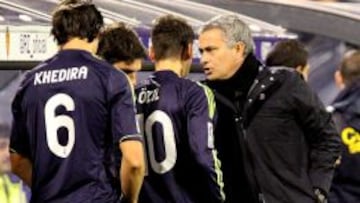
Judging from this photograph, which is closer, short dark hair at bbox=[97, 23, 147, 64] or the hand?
short dark hair at bbox=[97, 23, 147, 64]

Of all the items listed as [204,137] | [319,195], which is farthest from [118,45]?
[319,195]

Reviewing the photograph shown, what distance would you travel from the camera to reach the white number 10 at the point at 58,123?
518 centimetres

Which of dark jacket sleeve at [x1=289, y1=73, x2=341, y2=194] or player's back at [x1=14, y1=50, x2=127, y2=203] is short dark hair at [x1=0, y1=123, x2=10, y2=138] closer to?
dark jacket sleeve at [x1=289, y1=73, x2=341, y2=194]

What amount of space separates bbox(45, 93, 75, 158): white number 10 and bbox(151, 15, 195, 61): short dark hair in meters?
0.62

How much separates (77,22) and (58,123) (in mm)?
394

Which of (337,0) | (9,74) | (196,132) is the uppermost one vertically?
(196,132)

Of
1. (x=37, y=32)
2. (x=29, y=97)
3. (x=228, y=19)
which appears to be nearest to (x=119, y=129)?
(x=29, y=97)

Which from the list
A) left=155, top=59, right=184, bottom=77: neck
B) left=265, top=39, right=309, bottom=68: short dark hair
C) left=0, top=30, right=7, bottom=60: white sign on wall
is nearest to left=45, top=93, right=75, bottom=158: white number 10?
left=155, top=59, right=184, bottom=77: neck

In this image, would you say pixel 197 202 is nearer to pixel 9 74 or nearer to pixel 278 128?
pixel 278 128

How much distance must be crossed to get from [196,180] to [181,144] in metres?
0.17

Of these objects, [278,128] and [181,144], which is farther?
[278,128]

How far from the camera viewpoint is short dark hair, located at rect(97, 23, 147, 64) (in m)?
5.74

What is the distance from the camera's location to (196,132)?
549 cm

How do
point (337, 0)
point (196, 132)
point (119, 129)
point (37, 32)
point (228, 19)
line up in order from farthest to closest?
point (337, 0)
point (37, 32)
point (228, 19)
point (196, 132)
point (119, 129)
